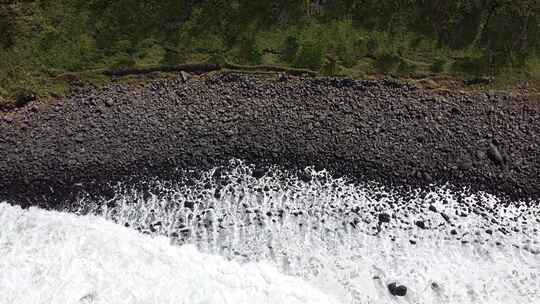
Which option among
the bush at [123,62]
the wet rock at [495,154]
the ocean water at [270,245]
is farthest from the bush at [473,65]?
the bush at [123,62]

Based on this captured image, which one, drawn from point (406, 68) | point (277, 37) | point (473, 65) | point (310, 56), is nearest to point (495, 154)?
point (473, 65)

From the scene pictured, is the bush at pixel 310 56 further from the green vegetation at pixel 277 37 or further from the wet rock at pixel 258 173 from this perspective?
the wet rock at pixel 258 173

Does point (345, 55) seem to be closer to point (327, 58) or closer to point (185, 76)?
point (327, 58)

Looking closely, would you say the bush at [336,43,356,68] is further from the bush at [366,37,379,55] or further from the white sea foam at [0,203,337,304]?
the white sea foam at [0,203,337,304]

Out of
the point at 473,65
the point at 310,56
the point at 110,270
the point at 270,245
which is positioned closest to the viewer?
the point at 110,270

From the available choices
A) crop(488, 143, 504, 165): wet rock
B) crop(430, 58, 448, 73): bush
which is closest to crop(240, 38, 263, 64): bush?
crop(430, 58, 448, 73): bush

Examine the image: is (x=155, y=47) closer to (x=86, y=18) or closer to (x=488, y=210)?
(x=86, y=18)
